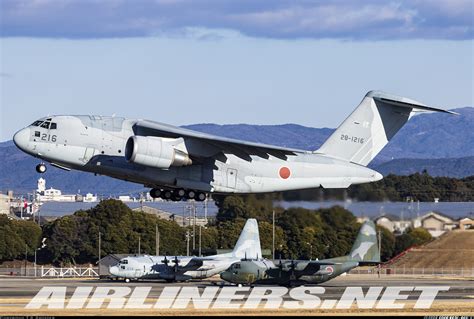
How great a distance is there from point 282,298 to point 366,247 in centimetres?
926

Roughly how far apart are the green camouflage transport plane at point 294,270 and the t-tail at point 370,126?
9815 mm

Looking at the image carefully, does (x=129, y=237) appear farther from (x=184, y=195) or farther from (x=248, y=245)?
(x=184, y=195)

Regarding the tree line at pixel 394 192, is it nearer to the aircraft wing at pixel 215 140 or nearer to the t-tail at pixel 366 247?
the t-tail at pixel 366 247

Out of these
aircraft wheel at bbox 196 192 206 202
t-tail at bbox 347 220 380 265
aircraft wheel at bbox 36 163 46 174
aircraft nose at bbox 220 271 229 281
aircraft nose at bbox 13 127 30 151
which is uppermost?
aircraft nose at bbox 13 127 30 151

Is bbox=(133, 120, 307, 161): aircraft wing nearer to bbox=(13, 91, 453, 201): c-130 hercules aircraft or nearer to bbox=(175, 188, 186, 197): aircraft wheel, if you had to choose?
bbox=(13, 91, 453, 201): c-130 hercules aircraft

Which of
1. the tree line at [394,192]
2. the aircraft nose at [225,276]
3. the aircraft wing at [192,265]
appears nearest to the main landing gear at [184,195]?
the tree line at [394,192]

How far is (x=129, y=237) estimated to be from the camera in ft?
338

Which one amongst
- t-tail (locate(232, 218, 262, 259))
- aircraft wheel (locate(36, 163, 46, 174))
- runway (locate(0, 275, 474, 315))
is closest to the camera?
runway (locate(0, 275, 474, 315))

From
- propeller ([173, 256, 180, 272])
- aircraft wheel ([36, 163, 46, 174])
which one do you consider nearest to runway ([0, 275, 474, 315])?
propeller ([173, 256, 180, 272])

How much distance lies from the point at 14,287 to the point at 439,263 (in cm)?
2251

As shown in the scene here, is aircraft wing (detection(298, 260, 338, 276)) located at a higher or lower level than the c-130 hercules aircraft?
lower

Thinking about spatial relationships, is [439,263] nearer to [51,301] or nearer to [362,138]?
[362,138]

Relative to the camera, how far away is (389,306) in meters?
55.4

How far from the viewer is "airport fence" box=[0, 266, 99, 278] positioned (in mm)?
94569
